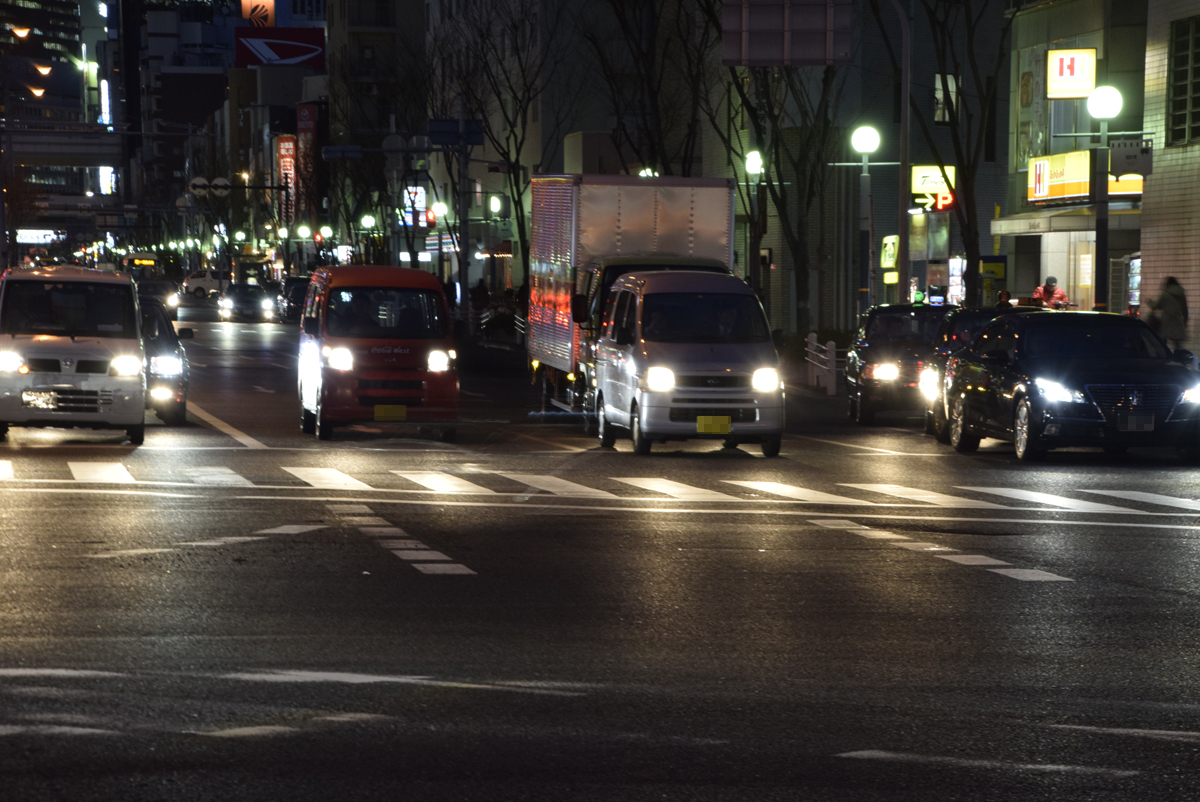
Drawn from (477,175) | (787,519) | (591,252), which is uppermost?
(477,175)

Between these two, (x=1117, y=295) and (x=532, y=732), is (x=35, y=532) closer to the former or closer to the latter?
(x=532, y=732)

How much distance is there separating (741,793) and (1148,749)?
1.74 metres

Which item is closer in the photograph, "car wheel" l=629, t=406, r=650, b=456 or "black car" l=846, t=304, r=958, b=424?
"car wheel" l=629, t=406, r=650, b=456

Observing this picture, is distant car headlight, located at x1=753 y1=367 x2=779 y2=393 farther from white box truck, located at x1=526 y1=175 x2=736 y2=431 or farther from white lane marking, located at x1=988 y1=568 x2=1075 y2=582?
white lane marking, located at x1=988 y1=568 x2=1075 y2=582

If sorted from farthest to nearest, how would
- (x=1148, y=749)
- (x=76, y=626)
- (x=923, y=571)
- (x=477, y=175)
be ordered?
A: (x=477, y=175) → (x=923, y=571) → (x=76, y=626) → (x=1148, y=749)

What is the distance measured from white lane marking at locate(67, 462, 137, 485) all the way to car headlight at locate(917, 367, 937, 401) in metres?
10.9

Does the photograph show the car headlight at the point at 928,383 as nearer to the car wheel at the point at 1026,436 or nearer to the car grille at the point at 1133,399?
the car wheel at the point at 1026,436

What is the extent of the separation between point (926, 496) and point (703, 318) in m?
5.58

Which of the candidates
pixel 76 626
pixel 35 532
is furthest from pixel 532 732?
pixel 35 532

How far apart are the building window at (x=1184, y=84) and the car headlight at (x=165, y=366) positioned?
19395 mm

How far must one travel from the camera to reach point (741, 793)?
6.29 meters

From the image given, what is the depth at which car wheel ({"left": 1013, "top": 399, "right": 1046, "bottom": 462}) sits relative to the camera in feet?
66.8

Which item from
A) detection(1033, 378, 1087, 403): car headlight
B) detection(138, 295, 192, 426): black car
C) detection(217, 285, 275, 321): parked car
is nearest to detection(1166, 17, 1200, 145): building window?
detection(1033, 378, 1087, 403): car headlight

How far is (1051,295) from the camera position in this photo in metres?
38.6
